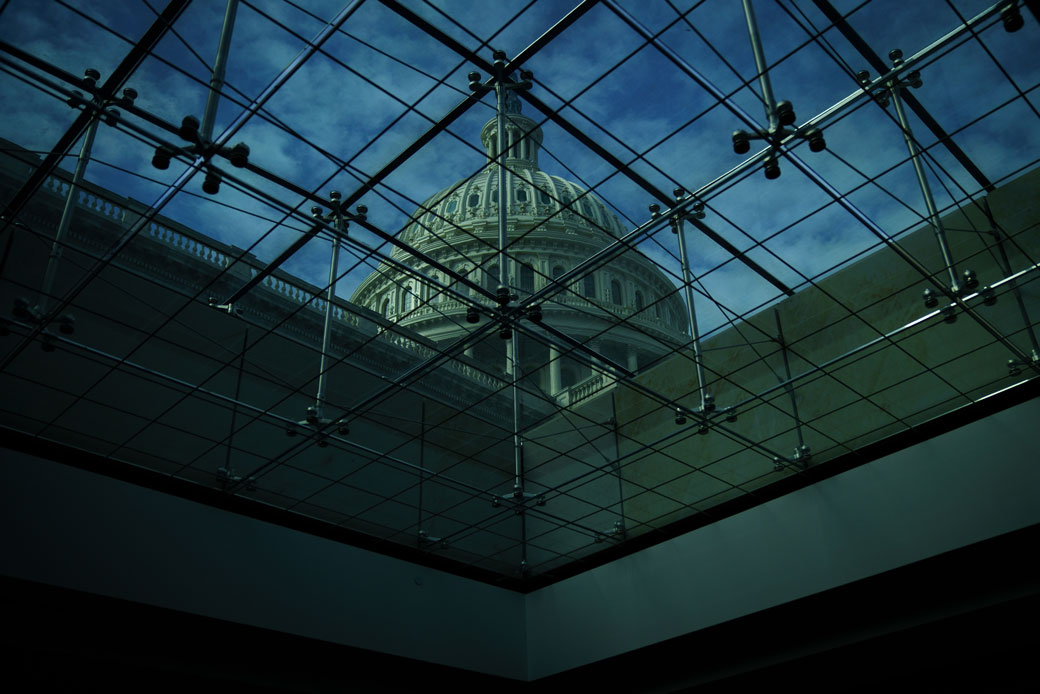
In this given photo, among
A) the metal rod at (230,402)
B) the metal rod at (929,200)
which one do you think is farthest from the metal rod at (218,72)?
the metal rod at (929,200)

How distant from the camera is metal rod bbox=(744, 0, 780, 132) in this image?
34.2 ft

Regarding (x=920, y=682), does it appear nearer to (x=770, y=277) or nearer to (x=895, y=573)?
(x=895, y=573)

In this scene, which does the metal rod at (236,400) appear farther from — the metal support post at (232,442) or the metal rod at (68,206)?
the metal rod at (68,206)

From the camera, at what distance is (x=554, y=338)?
14.6 meters

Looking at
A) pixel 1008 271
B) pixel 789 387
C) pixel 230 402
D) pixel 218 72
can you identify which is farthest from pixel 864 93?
pixel 230 402

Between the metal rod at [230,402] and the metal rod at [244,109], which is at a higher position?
the metal rod at [244,109]

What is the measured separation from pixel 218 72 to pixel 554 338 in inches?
253

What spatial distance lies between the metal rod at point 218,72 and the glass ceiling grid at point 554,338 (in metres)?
0.27

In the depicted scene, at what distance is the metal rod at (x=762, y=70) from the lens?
10.4 m

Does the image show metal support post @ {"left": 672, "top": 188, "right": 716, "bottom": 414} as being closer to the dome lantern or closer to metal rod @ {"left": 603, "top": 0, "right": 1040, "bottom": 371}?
metal rod @ {"left": 603, "top": 0, "right": 1040, "bottom": 371}

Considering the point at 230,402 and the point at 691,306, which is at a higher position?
the point at 691,306

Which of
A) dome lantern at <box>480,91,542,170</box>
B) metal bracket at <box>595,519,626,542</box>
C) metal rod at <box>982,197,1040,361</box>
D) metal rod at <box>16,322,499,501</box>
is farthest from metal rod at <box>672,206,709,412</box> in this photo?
metal rod at <box>982,197,1040,361</box>

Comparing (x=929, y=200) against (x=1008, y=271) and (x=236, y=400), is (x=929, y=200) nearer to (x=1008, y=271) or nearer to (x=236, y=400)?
(x=1008, y=271)

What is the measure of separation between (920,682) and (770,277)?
23.1ft
